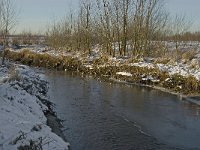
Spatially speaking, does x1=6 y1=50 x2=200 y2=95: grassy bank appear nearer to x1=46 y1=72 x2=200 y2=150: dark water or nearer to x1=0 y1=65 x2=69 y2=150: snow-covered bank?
x1=46 y1=72 x2=200 y2=150: dark water

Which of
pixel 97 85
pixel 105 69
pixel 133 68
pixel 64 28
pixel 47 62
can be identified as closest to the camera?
pixel 97 85

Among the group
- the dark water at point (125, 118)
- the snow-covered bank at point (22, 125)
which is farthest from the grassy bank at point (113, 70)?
the snow-covered bank at point (22, 125)

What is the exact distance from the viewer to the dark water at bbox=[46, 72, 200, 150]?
1051 centimetres

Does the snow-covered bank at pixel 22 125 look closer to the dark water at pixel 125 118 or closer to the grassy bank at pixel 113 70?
the dark water at pixel 125 118

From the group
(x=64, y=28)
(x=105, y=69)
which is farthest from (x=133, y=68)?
(x=64, y=28)

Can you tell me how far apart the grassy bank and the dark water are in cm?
125

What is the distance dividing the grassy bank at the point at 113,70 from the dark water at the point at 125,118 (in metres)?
1.25

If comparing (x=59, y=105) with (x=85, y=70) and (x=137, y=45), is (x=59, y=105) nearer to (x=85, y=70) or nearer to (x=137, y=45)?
(x=85, y=70)

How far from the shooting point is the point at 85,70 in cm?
3039

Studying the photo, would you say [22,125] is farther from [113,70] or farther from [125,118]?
[113,70]

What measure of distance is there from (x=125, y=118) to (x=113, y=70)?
45.9 ft

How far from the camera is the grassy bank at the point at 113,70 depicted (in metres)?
19.9

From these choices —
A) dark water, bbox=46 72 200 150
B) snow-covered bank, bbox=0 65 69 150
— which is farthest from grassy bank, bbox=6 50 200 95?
snow-covered bank, bbox=0 65 69 150

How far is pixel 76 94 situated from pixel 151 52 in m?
15.4
